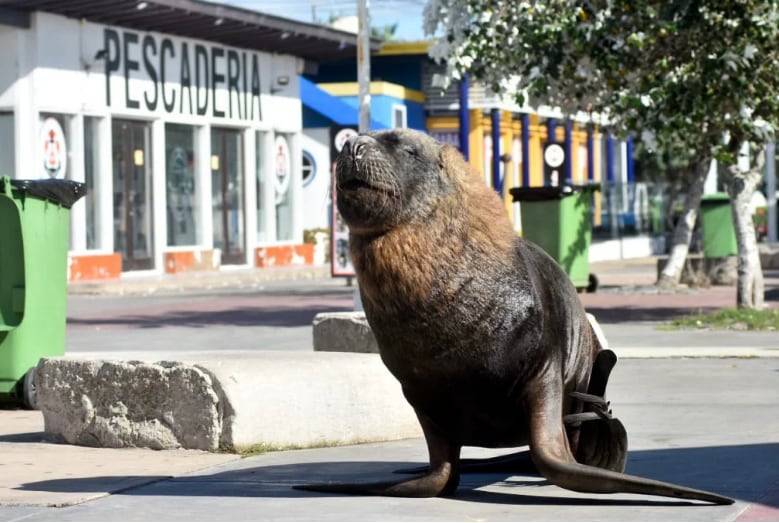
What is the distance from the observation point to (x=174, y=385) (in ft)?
29.9

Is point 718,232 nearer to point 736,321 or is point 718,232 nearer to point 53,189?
point 736,321

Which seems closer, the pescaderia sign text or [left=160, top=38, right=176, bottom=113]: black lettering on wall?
the pescaderia sign text

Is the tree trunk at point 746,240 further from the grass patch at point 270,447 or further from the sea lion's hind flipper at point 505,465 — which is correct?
the sea lion's hind flipper at point 505,465

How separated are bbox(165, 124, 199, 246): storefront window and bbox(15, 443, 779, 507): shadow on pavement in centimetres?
2628

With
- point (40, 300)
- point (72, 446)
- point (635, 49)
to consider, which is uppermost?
point (635, 49)

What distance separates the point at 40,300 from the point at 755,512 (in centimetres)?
653

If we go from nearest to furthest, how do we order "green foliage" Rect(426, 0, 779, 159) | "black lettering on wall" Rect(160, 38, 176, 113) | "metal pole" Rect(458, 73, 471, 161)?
"green foliage" Rect(426, 0, 779, 159) < "black lettering on wall" Rect(160, 38, 176, 113) < "metal pole" Rect(458, 73, 471, 161)

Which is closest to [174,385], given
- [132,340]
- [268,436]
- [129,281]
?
[268,436]

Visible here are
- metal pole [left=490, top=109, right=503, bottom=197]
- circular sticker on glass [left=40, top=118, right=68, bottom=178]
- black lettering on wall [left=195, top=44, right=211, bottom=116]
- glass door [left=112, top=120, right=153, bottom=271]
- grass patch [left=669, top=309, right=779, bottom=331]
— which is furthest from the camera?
metal pole [left=490, top=109, right=503, bottom=197]

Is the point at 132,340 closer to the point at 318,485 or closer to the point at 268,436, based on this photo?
the point at 268,436

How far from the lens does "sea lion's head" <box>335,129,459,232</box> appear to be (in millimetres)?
6789

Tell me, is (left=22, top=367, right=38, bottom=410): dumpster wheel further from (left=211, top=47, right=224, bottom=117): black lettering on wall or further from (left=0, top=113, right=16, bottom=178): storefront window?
(left=211, top=47, right=224, bottom=117): black lettering on wall

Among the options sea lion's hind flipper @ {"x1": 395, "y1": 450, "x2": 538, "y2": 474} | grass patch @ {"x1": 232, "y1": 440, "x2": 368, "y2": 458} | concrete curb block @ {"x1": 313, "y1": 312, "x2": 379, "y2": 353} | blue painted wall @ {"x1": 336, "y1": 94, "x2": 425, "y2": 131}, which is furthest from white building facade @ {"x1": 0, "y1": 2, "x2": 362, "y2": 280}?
sea lion's hind flipper @ {"x1": 395, "y1": 450, "x2": 538, "y2": 474}

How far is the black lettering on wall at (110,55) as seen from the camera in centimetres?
3192
